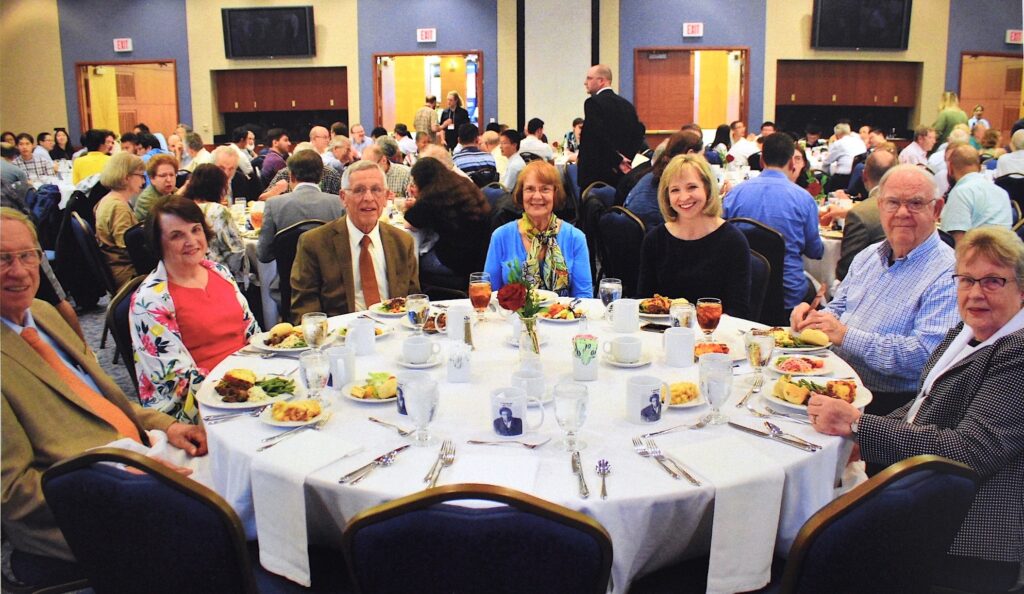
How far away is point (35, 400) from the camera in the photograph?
1938 mm

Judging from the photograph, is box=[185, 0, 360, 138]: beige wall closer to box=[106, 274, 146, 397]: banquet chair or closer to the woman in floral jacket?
the woman in floral jacket

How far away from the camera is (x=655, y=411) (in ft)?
6.39

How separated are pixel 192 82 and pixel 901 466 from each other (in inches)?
592

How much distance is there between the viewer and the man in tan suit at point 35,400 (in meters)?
1.87

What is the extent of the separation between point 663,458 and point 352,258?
2.18 metres

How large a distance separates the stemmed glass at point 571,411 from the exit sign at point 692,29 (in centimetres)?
1309

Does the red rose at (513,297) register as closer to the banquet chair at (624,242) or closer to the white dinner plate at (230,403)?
the white dinner plate at (230,403)

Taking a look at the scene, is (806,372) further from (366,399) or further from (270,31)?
(270,31)

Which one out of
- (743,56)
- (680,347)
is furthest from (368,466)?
(743,56)

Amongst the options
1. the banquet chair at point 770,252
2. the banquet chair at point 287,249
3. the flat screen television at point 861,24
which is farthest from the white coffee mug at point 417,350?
the flat screen television at point 861,24

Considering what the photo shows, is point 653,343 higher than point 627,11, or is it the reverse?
point 627,11

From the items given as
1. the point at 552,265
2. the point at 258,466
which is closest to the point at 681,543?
the point at 258,466

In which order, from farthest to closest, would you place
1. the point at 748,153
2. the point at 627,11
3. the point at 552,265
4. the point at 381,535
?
1. the point at 627,11
2. the point at 748,153
3. the point at 552,265
4. the point at 381,535

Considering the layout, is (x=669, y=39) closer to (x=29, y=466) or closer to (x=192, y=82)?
(x=192, y=82)
